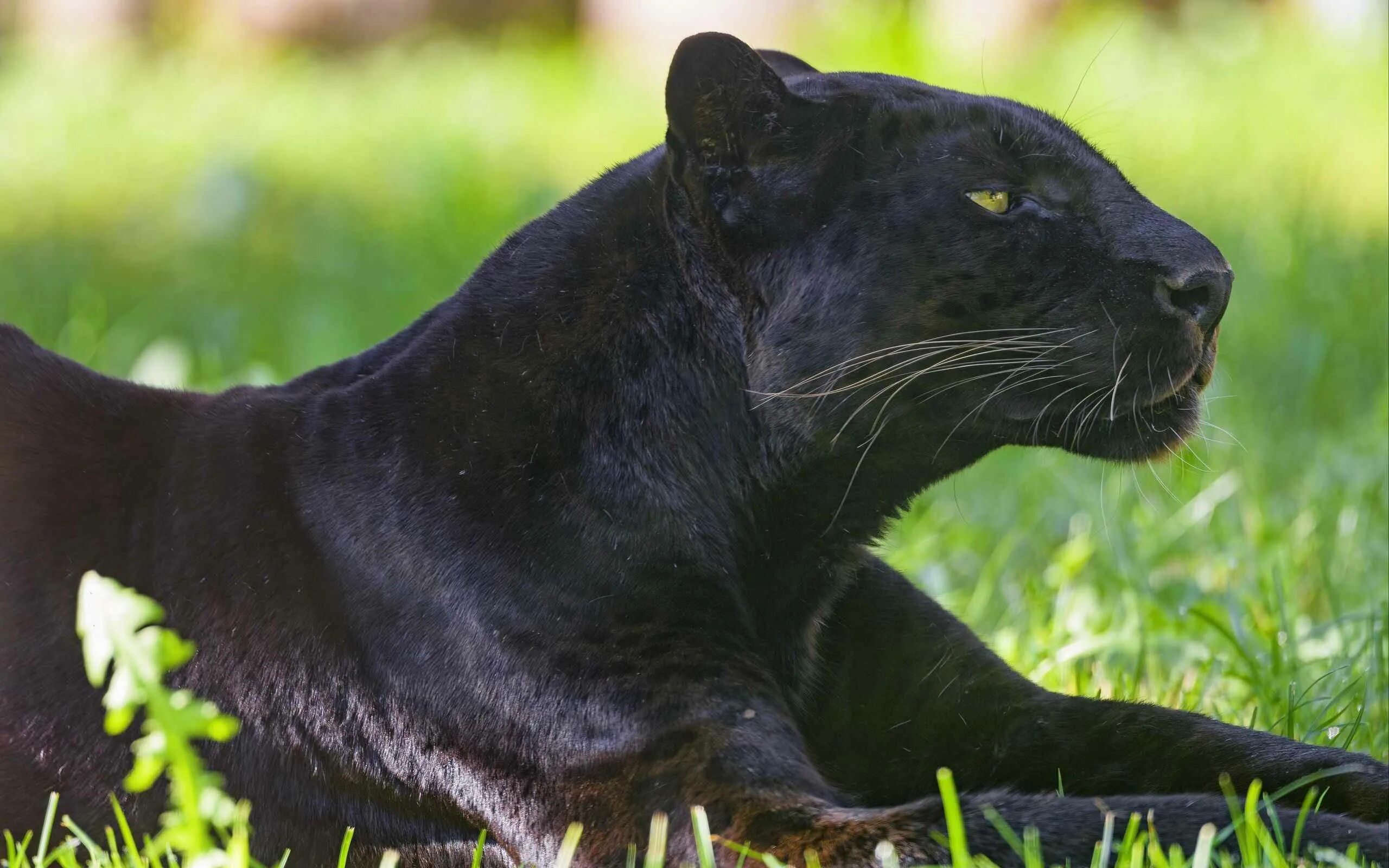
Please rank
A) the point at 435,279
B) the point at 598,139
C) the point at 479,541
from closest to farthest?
the point at 479,541 → the point at 435,279 → the point at 598,139

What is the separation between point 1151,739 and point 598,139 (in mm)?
5587

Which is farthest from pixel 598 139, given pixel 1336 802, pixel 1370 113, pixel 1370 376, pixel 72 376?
pixel 1336 802

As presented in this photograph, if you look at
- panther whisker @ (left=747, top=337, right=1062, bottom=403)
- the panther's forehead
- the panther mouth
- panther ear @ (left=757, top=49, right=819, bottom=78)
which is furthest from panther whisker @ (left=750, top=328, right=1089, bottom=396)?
panther ear @ (left=757, top=49, right=819, bottom=78)

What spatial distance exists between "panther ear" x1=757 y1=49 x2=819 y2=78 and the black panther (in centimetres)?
38

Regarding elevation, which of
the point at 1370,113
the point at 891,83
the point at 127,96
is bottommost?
the point at 891,83

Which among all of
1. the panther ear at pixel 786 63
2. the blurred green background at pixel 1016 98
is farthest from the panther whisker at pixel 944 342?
the blurred green background at pixel 1016 98

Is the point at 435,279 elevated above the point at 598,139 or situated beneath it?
situated beneath

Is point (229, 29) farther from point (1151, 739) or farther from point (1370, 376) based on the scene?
point (1151, 739)

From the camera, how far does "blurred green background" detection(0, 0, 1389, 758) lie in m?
3.30

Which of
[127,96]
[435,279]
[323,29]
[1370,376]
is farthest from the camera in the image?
[323,29]

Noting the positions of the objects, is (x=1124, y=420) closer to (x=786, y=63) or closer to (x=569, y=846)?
(x=786, y=63)

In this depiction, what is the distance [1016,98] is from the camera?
6.57 meters

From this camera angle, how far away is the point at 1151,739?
232 centimetres

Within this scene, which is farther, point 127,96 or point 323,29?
point 323,29
